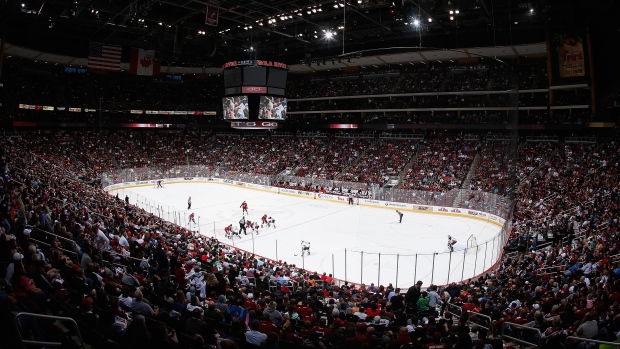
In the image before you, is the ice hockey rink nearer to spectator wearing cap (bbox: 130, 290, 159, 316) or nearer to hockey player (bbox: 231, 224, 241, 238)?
hockey player (bbox: 231, 224, 241, 238)

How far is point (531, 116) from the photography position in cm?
3638

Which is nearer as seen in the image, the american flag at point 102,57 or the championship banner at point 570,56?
the championship banner at point 570,56

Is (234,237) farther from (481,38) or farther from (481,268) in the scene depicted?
(481,38)

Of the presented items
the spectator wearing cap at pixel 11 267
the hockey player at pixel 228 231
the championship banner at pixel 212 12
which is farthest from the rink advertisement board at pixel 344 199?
the spectator wearing cap at pixel 11 267

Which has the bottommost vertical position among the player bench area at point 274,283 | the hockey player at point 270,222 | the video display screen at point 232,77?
the hockey player at point 270,222

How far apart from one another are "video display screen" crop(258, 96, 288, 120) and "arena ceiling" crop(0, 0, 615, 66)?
610cm

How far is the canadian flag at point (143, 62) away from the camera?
119 ft

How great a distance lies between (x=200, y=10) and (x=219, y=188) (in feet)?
64.5

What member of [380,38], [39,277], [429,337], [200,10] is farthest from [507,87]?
[380,38]

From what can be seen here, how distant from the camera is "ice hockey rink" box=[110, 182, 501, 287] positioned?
59.2ft

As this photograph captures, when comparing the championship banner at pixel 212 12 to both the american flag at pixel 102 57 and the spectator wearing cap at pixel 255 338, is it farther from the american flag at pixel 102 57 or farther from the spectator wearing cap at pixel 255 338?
the spectator wearing cap at pixel 255 338

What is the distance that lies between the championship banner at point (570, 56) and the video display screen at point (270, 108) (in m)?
23.8

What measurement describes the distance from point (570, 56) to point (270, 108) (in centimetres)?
2438

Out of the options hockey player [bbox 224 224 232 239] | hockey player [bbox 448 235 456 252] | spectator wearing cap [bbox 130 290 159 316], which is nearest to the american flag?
hockey player [bbox 224 224 232 239]
